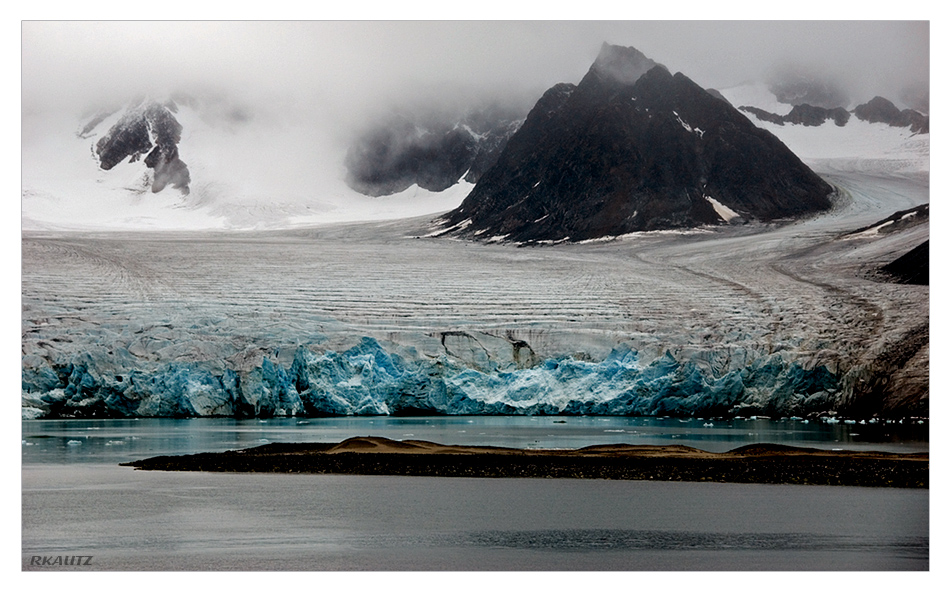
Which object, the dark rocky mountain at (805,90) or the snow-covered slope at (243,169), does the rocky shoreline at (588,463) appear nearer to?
the snow-covered slope at (243,169)

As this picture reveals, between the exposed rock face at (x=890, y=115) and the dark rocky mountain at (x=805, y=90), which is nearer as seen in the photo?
the exposed rock face at (x=890, y=115)

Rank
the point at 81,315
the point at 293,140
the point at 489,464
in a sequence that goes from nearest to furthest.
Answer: the point at 489,464 → the point at 81,315 → the point at 293,140

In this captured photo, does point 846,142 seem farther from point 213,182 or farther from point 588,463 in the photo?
point 213,182

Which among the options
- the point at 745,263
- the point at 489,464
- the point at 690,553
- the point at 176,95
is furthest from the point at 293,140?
the point at 690,553

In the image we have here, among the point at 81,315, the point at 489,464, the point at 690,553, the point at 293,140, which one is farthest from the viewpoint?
the point at 293,140

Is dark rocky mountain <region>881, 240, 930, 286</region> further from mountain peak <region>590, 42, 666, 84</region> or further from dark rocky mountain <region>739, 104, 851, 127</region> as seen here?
mountain peak <region>590, 42, 666, 84</region>

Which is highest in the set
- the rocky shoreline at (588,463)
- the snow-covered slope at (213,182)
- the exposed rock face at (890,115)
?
the exposed rock face at (890,115)

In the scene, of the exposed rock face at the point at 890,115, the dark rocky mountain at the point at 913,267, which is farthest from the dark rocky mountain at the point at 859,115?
the dark rocky mountain at the point at 913,267

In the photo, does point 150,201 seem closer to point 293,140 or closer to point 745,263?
point 293,140
